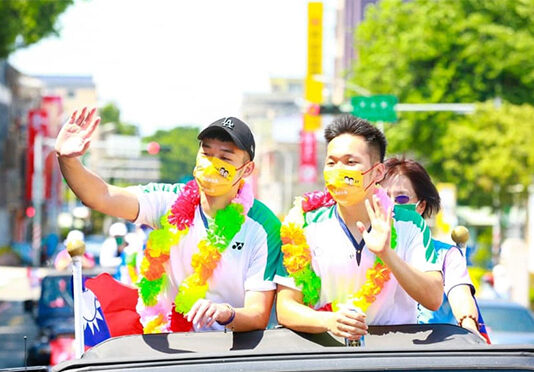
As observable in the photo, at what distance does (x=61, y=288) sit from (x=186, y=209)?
426 inches

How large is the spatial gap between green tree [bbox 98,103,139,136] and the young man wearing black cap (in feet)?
468

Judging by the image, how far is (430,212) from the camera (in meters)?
5.73

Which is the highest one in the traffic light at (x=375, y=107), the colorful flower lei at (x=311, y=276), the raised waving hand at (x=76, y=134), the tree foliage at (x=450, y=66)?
the tree foliage at (x=450, y=66)

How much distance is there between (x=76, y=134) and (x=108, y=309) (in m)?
0.83

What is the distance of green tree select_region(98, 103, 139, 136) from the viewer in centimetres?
14804

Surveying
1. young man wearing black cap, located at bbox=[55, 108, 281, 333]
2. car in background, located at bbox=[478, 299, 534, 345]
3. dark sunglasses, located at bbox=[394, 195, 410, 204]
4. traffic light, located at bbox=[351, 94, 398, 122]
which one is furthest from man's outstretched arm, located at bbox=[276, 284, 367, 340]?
traffic light, located at bbox=[351, 94, 398, 122]

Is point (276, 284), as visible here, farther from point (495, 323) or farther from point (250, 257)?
point (495, 323)

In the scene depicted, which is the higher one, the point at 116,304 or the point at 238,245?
the point at 238,245

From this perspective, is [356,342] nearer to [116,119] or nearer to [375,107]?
[375,107]

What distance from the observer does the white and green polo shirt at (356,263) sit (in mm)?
4316

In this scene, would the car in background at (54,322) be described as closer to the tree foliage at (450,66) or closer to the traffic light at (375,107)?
the traffic light at (375,107)


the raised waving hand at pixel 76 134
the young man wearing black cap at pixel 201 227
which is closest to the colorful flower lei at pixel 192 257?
the young man wearing black cap at pixel 201 227

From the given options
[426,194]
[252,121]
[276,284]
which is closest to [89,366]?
[276,284]

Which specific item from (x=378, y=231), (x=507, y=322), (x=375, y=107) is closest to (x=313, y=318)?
(x=378, y=231)
